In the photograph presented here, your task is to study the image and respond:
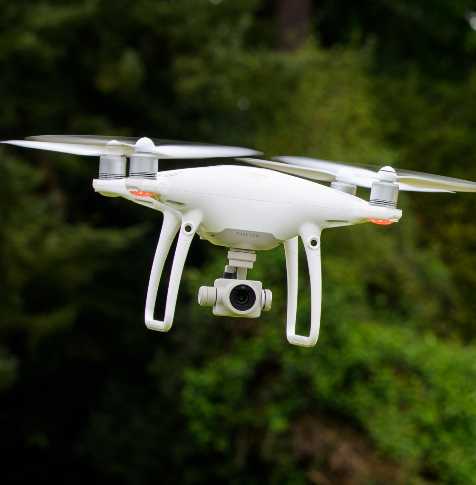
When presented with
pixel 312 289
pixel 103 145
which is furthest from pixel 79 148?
pixel 312 289

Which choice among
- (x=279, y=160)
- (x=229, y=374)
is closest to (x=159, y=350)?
(x=229, y=374)

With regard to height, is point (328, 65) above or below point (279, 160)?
above

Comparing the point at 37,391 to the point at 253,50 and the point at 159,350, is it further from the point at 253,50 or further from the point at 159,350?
the point at 253,50

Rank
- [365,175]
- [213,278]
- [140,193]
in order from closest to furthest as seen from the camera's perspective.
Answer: [140,193] < [365,175] < [213,278]

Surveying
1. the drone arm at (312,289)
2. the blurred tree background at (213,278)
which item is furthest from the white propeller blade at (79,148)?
the blurred tree background at (213,278)

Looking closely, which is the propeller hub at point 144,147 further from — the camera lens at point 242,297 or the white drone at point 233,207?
the camera lens at point 242,297

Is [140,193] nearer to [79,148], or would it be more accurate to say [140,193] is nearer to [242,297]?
[79,148]
